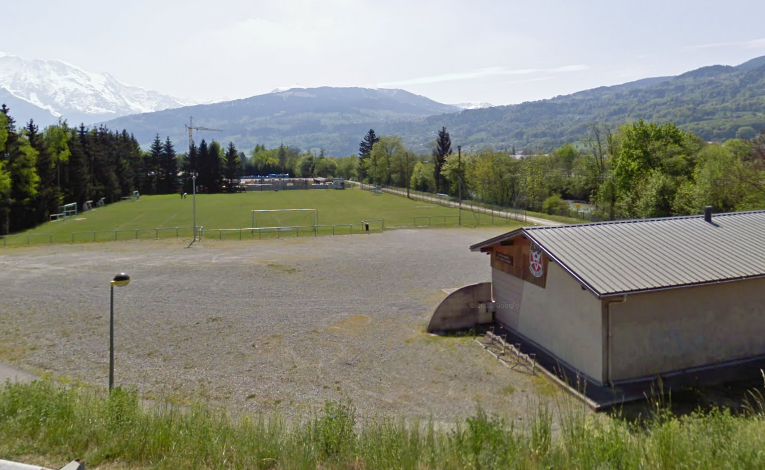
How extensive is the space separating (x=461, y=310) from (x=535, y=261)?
3774 mm

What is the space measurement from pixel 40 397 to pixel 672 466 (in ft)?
31.8

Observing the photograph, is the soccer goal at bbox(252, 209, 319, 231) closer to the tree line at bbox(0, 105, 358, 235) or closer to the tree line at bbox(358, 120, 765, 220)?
the tree line at bbox(0, 105, 358, 235)

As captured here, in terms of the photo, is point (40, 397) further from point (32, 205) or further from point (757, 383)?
point (32, 205)

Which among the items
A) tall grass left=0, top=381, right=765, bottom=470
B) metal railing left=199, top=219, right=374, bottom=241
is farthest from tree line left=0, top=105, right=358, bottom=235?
tall grass left=0, top=381, right=765, bottom=470

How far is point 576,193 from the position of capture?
80.8 metres

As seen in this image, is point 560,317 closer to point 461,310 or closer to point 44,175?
point 461,310

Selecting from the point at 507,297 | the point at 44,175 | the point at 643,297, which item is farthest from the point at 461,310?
the point at 44,175

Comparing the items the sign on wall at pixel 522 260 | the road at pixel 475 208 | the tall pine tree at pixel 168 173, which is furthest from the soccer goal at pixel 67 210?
the sign on wall at pixel 522 260

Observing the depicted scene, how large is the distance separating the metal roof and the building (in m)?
0.03

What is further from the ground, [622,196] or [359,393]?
[622,196]

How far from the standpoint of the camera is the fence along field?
141ft

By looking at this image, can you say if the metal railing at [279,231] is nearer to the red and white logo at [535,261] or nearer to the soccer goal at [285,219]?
the soccer goal at [285,219]

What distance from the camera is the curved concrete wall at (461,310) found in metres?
18.5

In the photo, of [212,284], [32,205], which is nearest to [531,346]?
[212,284]
